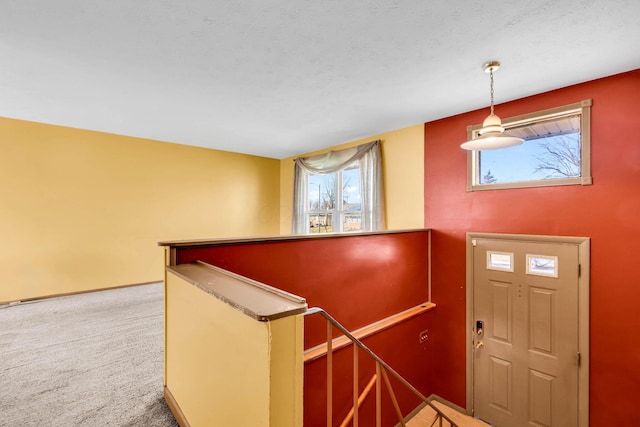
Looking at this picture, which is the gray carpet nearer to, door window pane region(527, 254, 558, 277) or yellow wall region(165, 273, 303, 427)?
yellow wall region(165, 273, 303, 427)

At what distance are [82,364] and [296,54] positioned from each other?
324 centimetres

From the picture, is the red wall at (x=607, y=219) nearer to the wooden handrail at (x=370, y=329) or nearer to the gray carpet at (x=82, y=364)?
the wooden handrail at (x=370, y=329)

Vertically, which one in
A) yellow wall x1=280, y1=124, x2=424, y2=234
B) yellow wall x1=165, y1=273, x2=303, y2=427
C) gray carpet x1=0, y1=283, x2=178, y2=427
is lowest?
gray carpet x1=0, y1=283, x2=178, y2=427

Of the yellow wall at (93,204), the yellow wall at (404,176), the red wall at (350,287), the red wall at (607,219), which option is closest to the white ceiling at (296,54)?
the red wall at (607,219)

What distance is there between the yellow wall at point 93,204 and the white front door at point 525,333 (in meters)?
4.71

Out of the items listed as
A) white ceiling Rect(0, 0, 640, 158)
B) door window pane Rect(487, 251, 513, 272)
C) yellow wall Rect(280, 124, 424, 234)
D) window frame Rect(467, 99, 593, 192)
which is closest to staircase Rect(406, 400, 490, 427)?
door window pane Rect(487, 251, 513, 272)

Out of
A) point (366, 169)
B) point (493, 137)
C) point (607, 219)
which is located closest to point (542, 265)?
point (607, 219)

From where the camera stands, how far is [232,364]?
1.17 meters

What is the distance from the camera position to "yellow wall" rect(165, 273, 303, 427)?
0.96m

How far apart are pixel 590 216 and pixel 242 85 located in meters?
3.63

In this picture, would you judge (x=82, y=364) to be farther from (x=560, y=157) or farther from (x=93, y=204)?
(x=560, y=157)

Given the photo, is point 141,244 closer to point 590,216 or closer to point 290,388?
point 290,388

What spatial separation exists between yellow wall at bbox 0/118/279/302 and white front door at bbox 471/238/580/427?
471cm

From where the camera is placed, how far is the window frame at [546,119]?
8.76 ft
